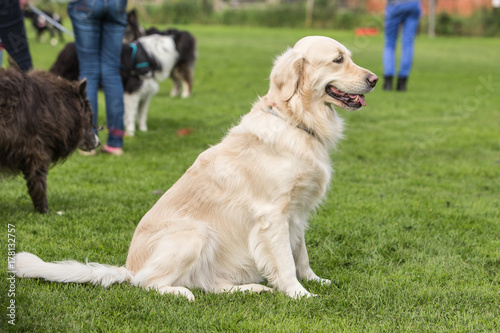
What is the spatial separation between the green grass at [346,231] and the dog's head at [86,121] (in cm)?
44

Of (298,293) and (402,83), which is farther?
(402,83)

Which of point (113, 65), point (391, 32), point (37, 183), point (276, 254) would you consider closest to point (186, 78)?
point (391, 32)

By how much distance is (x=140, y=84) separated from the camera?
8164 millimetres

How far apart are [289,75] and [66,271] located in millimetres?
1664

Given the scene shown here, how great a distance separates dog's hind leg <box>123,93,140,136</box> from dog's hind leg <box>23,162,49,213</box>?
3.42 metres

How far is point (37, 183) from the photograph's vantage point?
4.59 metres

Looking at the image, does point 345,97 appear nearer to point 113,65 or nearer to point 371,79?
point 371,79

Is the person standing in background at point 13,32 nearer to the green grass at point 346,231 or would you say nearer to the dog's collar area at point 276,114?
the green grass at point 346,231

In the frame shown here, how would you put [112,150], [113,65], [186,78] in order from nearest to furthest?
[113,65], [112,150], [186,78]

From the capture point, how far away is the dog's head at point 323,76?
126 inches

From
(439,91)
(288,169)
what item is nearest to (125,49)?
(288,169)

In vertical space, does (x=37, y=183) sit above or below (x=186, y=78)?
above

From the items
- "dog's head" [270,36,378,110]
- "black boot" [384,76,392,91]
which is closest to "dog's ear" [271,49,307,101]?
"dog's head" [270,36,378,110]

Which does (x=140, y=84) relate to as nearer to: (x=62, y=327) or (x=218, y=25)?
(x=62, y=327)
